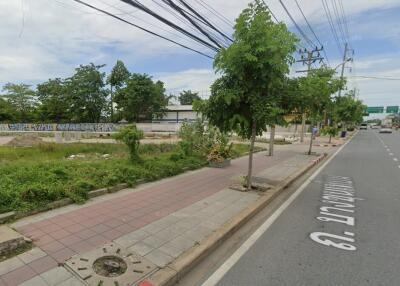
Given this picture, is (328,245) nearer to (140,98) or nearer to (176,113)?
(140,98)

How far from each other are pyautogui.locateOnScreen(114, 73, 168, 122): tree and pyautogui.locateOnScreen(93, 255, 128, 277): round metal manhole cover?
42.5m

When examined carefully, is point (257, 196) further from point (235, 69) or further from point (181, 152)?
point (181, 152)

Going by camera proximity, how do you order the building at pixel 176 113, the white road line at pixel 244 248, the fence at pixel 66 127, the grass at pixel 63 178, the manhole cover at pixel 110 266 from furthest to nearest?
the building at pixel 176 113 < the fence at pixel 66 127 < the grass at pixel 63 178 < the white road line at pixel 244 248 < the manhole cover at pixel 110 266

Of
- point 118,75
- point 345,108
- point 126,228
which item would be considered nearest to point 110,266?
point 126,228

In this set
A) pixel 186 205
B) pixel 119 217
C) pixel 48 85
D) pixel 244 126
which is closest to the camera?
pixel 119 217

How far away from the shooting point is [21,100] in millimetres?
48844

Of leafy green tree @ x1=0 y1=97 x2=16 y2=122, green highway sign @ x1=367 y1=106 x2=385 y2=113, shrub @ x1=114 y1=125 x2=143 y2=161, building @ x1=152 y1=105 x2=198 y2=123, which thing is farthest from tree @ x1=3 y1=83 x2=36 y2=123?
green highway sign @ x1=367 y1=106 x2=385 y2=113

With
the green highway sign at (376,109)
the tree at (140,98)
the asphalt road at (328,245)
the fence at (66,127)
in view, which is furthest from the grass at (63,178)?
the green highway sign at (376,109)

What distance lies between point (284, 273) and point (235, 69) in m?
4.70

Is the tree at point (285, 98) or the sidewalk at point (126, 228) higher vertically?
the tree at point (285, 98)

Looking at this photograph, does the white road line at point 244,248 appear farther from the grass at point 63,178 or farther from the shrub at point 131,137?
the shrub at point 131,137

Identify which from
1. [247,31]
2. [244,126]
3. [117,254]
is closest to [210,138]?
[244,126]

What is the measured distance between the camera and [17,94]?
48281 millimetres

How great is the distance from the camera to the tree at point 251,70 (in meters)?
6.39
